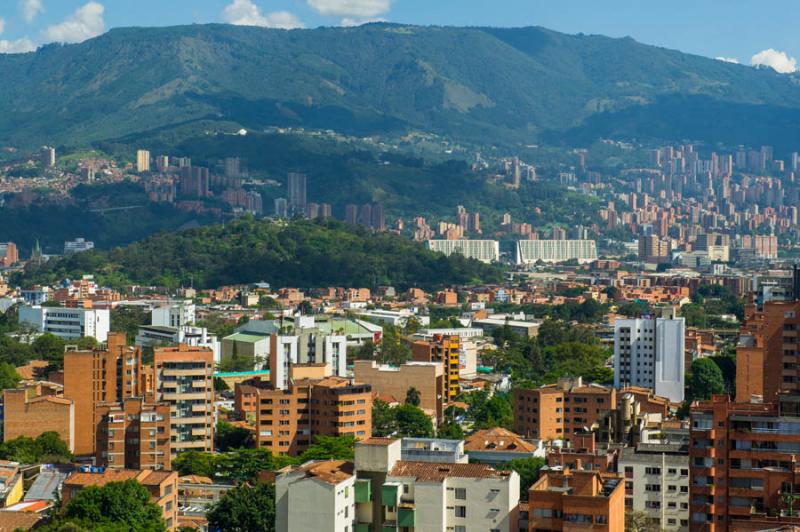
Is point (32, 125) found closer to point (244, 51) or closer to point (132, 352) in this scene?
point (244, 51)

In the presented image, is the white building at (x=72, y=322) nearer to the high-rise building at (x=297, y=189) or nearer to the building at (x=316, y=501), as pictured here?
the building at (x=316, y=501)

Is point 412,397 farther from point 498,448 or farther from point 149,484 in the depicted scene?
point 149,484

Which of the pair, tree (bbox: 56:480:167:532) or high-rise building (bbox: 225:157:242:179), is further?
high-rise building (bbox: 225:157:242:179)

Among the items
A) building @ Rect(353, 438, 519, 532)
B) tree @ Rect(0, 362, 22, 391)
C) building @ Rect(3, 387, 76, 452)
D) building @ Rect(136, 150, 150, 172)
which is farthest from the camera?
building @ Rect(136, 150, 150, 172)

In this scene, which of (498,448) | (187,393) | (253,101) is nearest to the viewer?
(498,448)

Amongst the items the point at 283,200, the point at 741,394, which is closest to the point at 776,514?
the point at 741,394

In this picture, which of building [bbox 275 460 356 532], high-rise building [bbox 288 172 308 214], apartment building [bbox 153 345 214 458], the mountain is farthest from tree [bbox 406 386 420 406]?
the mountain

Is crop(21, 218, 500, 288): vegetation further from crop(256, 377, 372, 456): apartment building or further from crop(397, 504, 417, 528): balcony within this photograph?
crop(397, 504, 417, 528): balcony

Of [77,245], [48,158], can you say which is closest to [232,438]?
[77,245]
